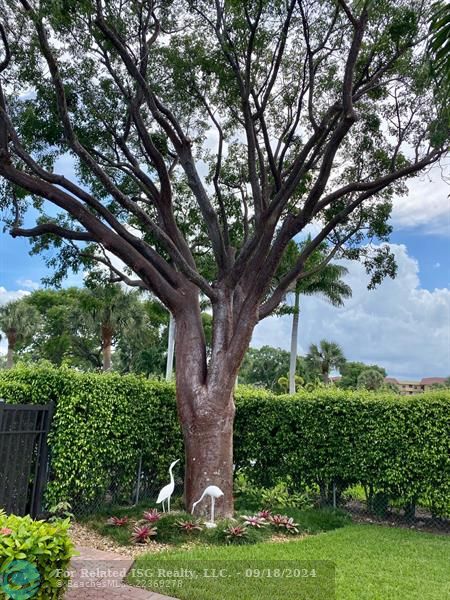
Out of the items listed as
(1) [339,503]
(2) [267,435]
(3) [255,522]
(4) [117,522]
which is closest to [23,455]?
(4) [117,522]

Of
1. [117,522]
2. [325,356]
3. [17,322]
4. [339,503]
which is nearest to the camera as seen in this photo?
[117,522]

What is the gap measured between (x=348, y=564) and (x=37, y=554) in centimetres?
375

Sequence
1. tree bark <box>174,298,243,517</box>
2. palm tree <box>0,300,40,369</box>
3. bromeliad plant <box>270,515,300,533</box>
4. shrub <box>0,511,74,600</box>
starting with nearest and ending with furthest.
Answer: shrub <box>0,511,74,600</box> < bromeliad plant <box>270,515,300,533</box> < tree bark <box>174,298,243,517</box> < palm tree <box>0,300,40,369</box>

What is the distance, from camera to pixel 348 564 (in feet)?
17.7

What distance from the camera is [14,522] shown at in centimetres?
308

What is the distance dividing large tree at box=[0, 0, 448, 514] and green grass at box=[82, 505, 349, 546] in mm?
861

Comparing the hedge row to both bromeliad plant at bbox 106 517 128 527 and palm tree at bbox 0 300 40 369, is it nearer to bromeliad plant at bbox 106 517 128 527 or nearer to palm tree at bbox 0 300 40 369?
bromeliad plant at bbox 106 517 128 527

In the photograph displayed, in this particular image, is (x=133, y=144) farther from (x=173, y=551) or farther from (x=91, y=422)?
(x=173, y=551)

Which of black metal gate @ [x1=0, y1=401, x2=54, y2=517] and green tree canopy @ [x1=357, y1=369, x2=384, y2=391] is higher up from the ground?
green tree canopy @ [x1=357, y1=369, x2=384, y2=391]

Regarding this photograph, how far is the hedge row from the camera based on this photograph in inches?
289

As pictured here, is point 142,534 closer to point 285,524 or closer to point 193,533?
point 193,533

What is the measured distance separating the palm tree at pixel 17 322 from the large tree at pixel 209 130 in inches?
782

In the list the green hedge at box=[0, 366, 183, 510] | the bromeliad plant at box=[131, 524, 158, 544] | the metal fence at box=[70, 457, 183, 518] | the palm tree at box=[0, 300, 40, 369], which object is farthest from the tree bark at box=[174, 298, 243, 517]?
the palm tree at box=[0, 300, 40, 369]

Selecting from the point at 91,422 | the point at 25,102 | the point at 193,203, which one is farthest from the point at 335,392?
the point at 25,102
